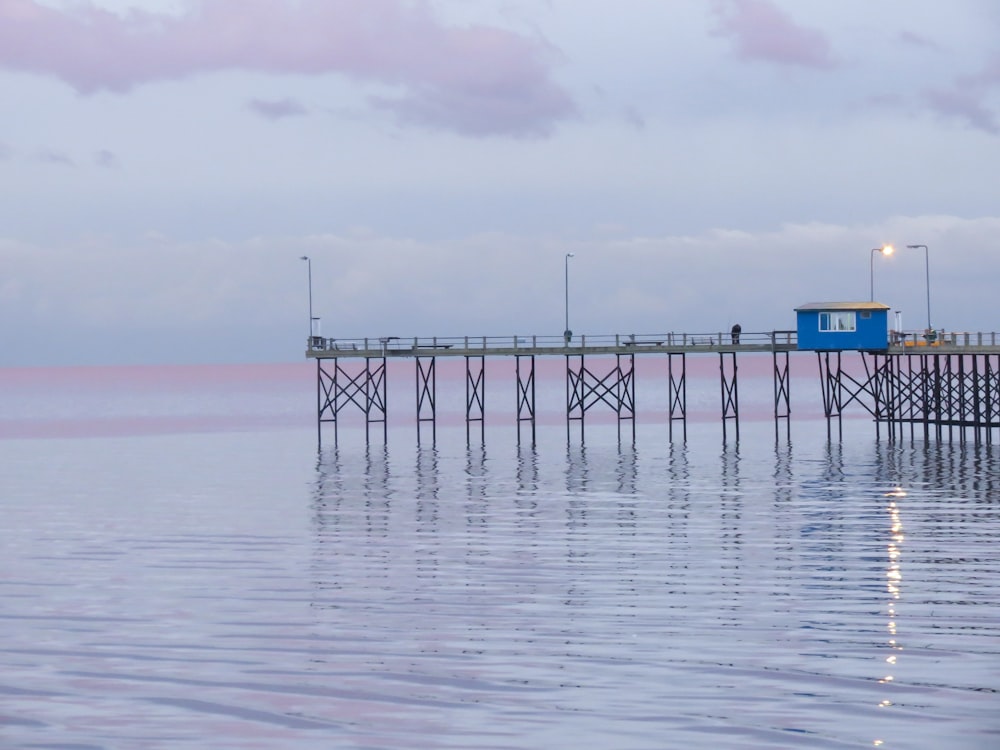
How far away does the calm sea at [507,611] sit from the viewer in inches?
680

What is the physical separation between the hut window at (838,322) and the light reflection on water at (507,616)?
25.6 m

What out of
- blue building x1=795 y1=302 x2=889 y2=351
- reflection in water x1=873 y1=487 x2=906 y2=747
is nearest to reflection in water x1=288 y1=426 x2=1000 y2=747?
reflection in water x1=873 y1=487 x2=906 y2=747

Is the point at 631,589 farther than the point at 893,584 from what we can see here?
No

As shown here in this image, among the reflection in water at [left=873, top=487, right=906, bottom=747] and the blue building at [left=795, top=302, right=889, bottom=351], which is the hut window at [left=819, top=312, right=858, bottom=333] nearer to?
the blue building at [left=795, top=302, right=889, bottom=351]

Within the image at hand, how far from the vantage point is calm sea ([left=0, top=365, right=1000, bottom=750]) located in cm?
1728

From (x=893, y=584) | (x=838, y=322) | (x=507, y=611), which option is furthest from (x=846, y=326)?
(x=507, y=611)

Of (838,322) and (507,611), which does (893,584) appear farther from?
(838,322)

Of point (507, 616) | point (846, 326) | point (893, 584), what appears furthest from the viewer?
point (846, 326)

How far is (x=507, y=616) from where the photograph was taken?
24.1 m

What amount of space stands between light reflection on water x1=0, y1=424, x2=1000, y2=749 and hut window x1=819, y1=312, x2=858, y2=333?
2559 cm

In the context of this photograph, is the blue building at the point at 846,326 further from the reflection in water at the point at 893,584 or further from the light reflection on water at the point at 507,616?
the reflection in water at the point at 893,584

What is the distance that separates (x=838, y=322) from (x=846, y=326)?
0.45m

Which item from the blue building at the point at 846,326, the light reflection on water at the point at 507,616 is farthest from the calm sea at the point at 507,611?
the blue building at the point at 846,326

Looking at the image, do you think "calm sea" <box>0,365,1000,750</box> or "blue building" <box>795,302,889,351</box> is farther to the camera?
"blue building" <box>795,302,889,351</box>
